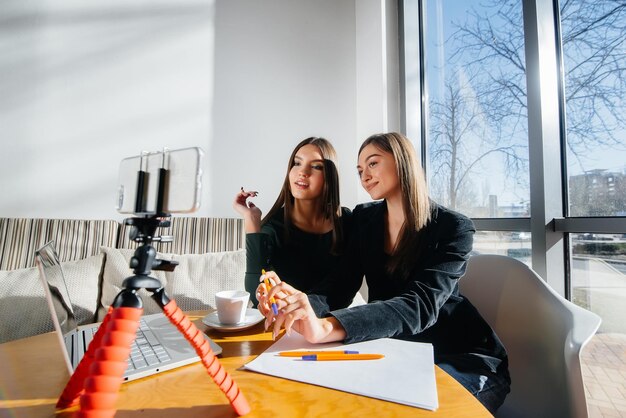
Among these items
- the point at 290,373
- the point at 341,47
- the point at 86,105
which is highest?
the point at 341,47

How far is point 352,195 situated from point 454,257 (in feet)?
5.03

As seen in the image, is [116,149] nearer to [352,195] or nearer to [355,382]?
[352,195]

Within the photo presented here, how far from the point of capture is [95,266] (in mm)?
1435

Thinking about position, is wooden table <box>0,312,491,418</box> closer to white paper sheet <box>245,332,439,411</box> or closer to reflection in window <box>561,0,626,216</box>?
white paper sheet <box>245,332,439,411</box>

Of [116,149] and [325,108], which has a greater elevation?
[325,108]

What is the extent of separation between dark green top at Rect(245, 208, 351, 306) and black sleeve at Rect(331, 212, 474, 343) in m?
0.40

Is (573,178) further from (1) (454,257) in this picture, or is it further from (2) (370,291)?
(2) (370,291)

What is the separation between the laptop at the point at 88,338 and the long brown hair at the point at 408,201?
1.85ft

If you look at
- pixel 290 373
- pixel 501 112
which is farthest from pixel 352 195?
pixel 290 373

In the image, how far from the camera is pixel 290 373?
0.51 metres

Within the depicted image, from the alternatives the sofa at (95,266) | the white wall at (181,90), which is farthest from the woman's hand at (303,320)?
the white wall at (181,90)

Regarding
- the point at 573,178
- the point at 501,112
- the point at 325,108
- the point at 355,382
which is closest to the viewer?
the point at 355,382

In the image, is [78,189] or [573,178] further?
[78,189]

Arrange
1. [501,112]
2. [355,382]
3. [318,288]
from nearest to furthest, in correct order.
→ [355,382]
[318,288]
[501,112]
